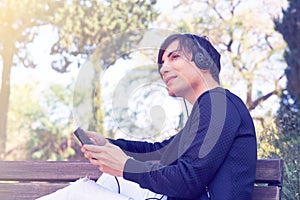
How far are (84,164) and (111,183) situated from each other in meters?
0.31

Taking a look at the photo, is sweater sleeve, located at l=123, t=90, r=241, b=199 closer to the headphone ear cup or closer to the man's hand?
the man's hand

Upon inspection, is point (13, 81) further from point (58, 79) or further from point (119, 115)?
point (119, 115)

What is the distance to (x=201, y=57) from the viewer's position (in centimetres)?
167

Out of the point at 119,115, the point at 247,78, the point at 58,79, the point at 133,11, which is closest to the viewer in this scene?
the point at 119,115

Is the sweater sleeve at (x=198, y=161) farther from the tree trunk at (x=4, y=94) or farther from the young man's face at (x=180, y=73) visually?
the tree trunk at (x=4, y=94)

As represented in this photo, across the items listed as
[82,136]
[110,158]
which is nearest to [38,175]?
[82,136]

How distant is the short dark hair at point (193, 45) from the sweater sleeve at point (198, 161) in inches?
9.5

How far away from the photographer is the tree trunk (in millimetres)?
11984

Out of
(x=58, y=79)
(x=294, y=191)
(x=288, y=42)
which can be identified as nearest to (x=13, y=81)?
(x=58, y=79)

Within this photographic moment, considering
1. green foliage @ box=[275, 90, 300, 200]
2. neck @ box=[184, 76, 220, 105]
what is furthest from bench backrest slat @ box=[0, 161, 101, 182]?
green foliage @ box=[275, 90, 300, 200]

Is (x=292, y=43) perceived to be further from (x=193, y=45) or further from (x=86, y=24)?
(x=193, y=45)

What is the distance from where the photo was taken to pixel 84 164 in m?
2.01

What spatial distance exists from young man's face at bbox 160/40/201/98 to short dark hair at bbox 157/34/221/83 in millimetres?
18

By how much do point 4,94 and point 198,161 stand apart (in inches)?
437
